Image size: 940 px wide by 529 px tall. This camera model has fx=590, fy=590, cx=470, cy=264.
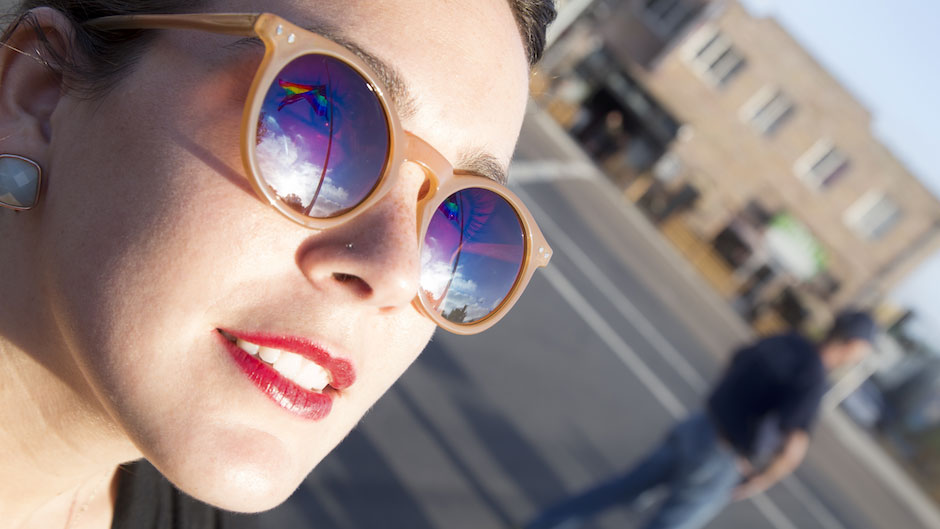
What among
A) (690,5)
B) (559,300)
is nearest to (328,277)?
(559,300)

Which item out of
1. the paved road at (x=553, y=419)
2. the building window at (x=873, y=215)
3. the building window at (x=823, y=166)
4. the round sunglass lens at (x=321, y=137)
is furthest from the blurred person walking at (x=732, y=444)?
the building window at (x=873, y=215)

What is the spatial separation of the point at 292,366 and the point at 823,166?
2608 cm

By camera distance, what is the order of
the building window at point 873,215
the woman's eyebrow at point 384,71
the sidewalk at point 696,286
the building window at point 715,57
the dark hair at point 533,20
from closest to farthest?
the woman's eyebrow at point 384,71
the dark hair at point 533,20
the sidewalk at point 696,286
the building window at point 715,57
the building window at point 873,215

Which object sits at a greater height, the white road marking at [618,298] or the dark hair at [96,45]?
the dark hair at [96,45]

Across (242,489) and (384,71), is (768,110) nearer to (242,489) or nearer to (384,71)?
(384,71)

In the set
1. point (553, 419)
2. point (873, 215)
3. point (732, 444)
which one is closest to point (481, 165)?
point (732, 444)

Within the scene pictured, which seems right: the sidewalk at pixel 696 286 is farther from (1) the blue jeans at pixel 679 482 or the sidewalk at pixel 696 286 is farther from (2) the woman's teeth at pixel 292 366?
(2) the woman's teeth at pixel 292 366

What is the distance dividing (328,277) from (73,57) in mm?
705

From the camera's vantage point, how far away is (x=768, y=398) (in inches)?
140

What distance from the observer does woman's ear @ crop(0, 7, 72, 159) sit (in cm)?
120

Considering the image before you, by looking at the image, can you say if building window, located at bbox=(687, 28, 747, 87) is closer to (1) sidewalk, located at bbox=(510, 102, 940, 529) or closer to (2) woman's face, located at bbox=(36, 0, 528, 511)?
(1) sidewalk, located at bbox=(510, 102, 940, 529)

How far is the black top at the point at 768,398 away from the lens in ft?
11.5

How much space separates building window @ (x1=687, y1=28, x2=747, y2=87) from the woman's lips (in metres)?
24.0

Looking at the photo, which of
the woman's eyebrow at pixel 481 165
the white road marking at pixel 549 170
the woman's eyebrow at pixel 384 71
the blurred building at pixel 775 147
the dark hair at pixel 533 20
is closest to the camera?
the woman's eyebrow at pixel 384 71
